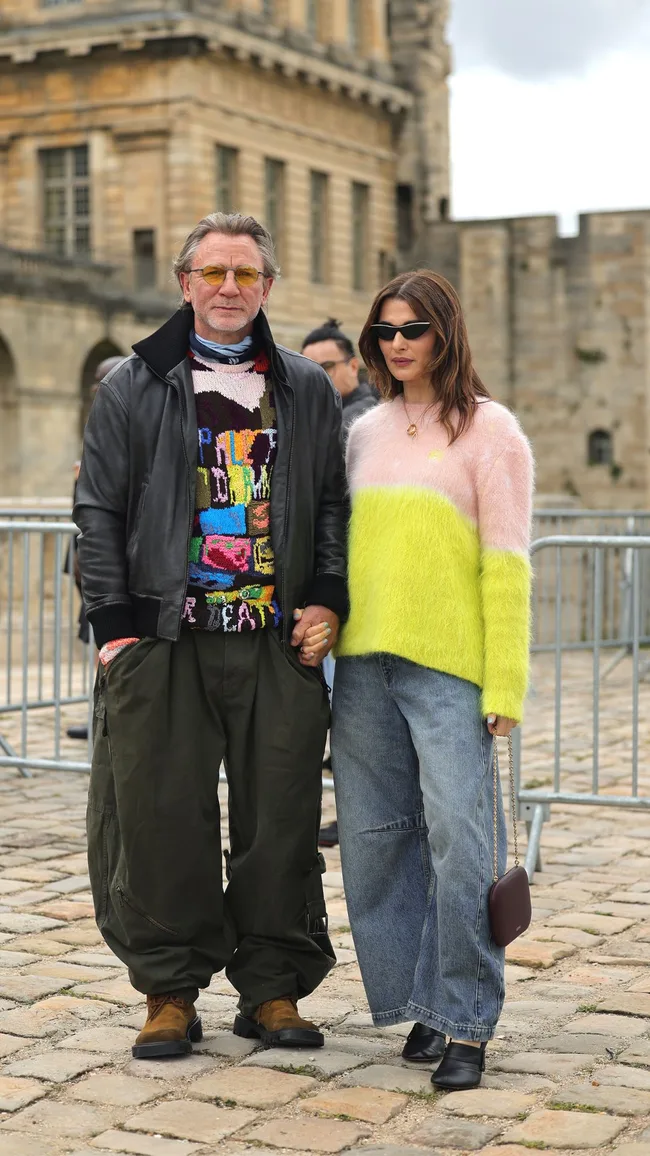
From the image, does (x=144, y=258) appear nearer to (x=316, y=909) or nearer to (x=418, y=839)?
(x=316, y=909)

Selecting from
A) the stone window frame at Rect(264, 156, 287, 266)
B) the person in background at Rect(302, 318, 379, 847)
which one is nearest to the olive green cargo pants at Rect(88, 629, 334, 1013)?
the person in background at Rect(302, 318, 379, 847)

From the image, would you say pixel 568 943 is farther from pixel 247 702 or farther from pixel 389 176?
pixel 389 176

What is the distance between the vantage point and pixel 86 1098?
174 inches

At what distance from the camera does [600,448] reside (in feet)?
140

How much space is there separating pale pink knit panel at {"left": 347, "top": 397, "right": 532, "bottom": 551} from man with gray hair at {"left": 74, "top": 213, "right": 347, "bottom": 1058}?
0.95 ft

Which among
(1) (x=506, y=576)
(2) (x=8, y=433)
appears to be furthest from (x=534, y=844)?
(2) (x=8, y=433)

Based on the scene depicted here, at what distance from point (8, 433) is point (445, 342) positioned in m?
28.2

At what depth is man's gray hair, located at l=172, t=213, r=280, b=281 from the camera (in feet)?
15.9

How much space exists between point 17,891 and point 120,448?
8.60ft

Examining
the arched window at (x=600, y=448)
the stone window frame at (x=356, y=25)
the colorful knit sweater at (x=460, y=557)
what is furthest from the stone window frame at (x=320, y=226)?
the colorful knit sweater at (x=460, y=557)

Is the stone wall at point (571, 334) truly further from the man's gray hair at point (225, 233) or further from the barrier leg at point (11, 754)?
the man's gray hair at point (225, 233)

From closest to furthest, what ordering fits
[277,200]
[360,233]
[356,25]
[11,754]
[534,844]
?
[534,844]
[11,754]
[277,200]
[360,233]
[356,25]

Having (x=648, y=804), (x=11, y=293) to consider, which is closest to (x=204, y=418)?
(x=648, y=804)

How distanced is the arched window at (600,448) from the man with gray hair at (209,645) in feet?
125
